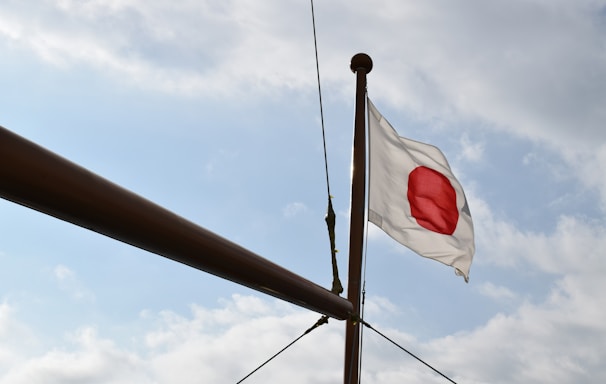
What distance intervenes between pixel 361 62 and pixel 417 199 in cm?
212

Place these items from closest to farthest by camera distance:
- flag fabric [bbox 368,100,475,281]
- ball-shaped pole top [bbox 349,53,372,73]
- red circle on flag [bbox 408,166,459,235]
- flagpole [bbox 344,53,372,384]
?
flagpole [bbox 344,53,372,384]
flag fabric [bbox 368,100,475,281]
red circle on flag [bbox 408,166,459,235]
ball-shaped pole top [bbox 349,53,372,73]

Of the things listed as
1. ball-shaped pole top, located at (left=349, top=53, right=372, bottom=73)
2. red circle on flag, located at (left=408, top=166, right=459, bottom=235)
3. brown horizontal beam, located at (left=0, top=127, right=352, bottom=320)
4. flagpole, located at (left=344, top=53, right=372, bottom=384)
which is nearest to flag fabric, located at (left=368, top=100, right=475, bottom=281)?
red circle on flag, located at (left=408, top=166, right=459, bottom=235)

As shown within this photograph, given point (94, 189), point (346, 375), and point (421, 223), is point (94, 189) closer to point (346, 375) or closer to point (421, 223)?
point (346, 375)

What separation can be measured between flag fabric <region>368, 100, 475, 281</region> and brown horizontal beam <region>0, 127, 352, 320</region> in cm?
464

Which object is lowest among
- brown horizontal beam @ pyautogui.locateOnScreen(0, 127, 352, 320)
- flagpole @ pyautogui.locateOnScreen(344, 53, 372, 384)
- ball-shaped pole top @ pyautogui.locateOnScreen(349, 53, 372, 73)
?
brown horizontal beam @ pyautogui.locateOnScreen(0, 127, 352, 320)

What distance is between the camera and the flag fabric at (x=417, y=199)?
26.8 ft

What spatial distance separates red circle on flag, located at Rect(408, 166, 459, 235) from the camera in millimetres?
8469

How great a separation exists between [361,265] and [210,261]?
14.7 ft

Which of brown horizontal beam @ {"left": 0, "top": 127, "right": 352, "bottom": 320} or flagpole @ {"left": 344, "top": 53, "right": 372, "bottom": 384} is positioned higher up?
flagpole @ {"left": 344, "top": 53, "right": 372, "bottom": 384}

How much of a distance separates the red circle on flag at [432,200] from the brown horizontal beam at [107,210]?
5075mm

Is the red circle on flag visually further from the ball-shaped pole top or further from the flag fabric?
the ball-shaped pole top

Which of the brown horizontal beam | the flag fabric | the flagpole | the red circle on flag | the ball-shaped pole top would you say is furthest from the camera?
the ball-shaped pole top

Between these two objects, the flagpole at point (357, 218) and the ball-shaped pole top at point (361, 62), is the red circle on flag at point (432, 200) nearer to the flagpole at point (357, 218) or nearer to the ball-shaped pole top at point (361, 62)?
the flagpole at point (357, 218)

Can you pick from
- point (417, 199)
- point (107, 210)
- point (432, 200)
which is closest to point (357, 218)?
point (417, 199)
